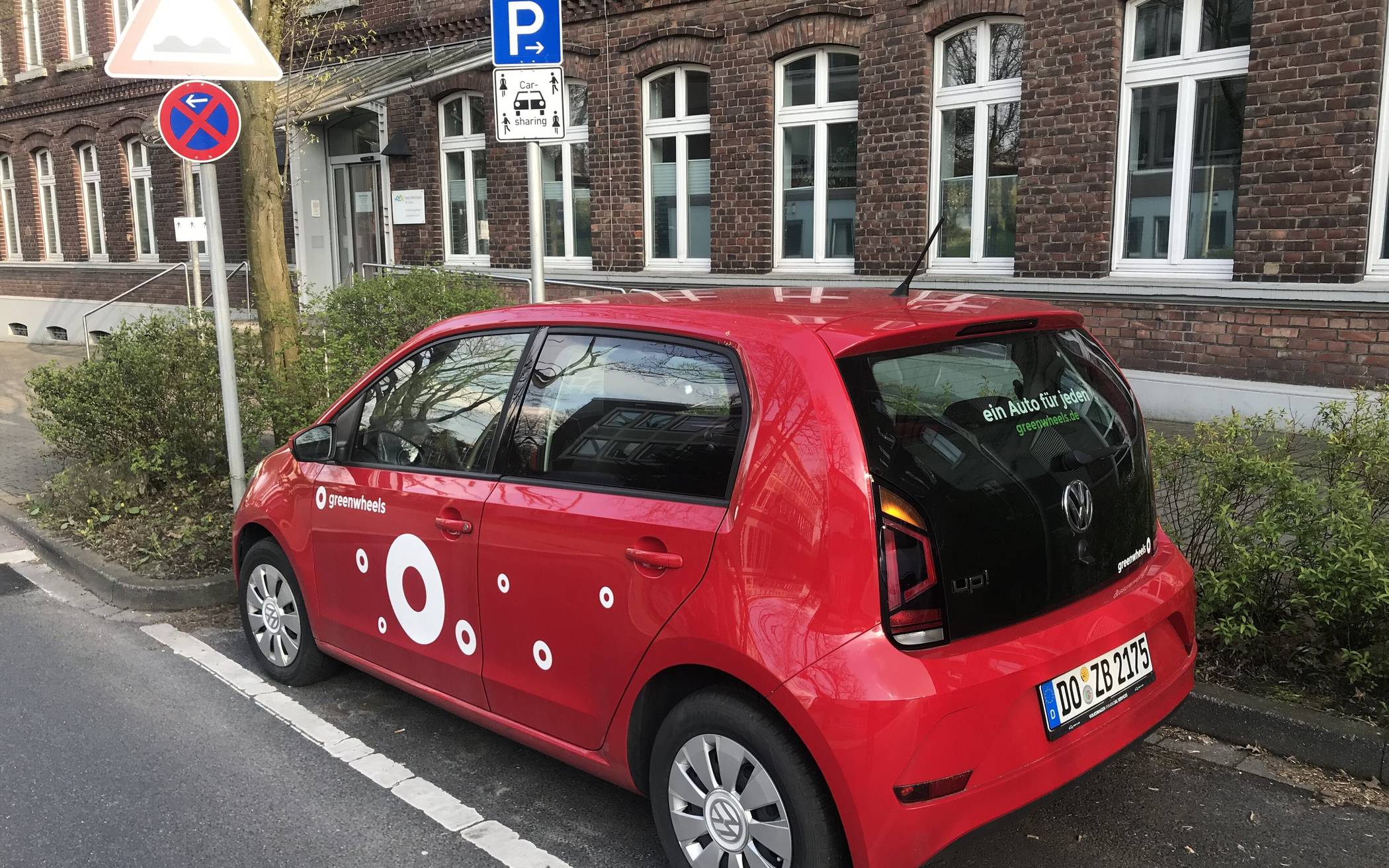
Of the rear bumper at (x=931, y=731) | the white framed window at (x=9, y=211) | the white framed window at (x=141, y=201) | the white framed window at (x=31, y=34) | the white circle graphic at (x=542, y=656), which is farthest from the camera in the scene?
the white framed window at (x=9, y=211)

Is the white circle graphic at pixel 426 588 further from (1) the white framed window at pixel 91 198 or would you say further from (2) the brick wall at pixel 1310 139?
(1) the white framed window at pixel 91 198

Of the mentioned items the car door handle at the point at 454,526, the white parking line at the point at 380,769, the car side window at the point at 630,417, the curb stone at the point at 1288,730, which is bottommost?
the white parking line at the point at 380,769

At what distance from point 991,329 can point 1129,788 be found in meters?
1.76

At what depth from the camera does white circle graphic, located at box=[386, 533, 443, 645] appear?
12.7 feet

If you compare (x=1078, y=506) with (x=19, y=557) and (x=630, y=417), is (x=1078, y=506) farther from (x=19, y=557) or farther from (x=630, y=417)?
(x=19, y=557)

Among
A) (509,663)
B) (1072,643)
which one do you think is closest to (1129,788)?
(1072,643)

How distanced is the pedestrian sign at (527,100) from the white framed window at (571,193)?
835cm

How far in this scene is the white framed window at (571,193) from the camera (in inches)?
577

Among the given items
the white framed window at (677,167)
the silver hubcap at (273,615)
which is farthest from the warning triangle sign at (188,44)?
the white framed window at (677,167)

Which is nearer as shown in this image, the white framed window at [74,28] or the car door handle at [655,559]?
the car door handle at [655,559]

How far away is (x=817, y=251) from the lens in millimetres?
12469

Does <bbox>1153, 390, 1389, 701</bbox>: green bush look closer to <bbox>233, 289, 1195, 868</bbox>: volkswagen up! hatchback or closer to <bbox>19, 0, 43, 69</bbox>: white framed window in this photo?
<bbox>233, 289, 1195, 868</bbox>: volkswagen up! hatchback

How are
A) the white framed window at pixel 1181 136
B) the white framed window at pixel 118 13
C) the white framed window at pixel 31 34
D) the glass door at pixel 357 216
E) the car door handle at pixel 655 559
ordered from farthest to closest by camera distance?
the white framed window at pixel 31 34 → the white framed window at pixel 118 13 → the glass door at pixel 357 216 → the white framed window at pixel 1181 136 → the car door handle at pixel 655 559

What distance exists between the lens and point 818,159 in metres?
12.3
